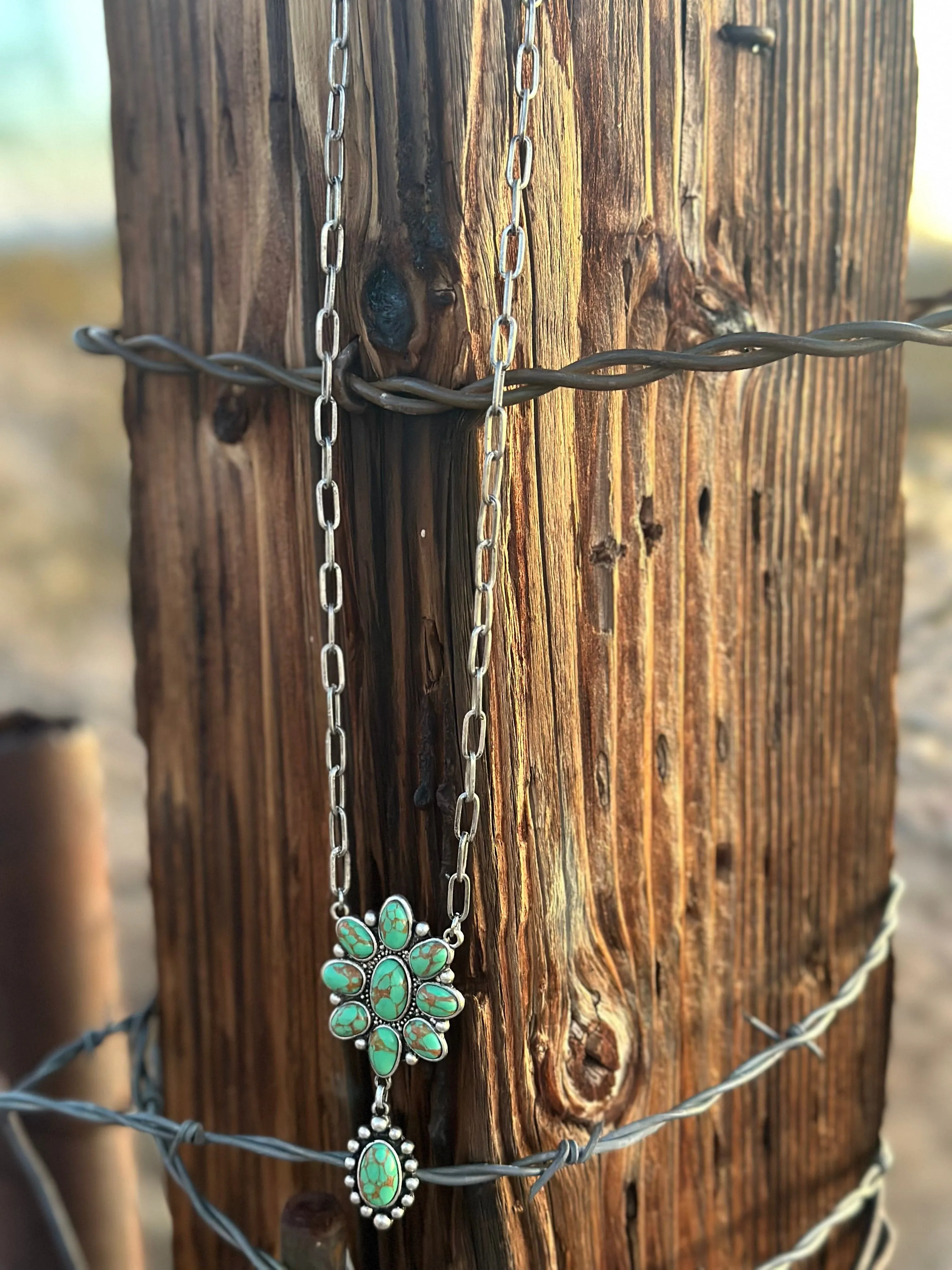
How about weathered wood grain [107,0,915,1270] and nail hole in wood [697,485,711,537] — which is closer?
weathered wood grain [107,0,915,1270]

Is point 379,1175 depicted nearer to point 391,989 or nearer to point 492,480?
point 391,989

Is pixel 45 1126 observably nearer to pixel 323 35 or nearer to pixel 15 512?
pixel 323 35

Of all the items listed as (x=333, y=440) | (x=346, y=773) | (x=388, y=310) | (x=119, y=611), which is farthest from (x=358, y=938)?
(x=119, y=611)

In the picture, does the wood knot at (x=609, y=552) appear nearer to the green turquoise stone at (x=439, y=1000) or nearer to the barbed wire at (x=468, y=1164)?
the green turquoise stone at (x=439, y=1000)

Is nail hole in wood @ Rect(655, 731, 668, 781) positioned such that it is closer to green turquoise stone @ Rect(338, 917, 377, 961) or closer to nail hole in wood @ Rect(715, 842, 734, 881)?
nail hole in wood @ Rect(715, 842, 734, 881)

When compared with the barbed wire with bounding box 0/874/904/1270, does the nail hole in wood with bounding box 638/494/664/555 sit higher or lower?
higher

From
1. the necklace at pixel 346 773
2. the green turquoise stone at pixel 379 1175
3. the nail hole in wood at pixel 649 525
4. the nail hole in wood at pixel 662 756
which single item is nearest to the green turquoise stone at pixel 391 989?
the necklace at pixel 346 773

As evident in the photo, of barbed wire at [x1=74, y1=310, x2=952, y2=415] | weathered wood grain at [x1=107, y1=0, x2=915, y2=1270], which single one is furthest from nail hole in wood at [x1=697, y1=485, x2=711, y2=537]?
barbed wire at [x1=74, y1=310, x2=952, y2=415]
